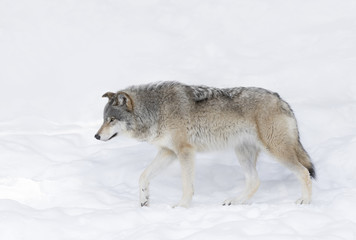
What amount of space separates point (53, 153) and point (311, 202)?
393 cm

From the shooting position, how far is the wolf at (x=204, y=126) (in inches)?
235

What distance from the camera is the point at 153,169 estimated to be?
636 cm

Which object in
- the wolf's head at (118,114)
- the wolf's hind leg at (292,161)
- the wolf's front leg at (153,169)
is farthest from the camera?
the wolf's head at (118,114)

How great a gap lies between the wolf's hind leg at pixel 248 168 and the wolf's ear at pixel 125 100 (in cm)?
144

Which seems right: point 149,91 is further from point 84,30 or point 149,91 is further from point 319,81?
point 84,30

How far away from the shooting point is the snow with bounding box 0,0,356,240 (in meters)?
5.01

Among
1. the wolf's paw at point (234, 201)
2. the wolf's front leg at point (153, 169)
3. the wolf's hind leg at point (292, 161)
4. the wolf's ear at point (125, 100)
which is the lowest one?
the wolf's paw at point (234, 201)

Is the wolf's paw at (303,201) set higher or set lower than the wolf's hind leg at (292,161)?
lower

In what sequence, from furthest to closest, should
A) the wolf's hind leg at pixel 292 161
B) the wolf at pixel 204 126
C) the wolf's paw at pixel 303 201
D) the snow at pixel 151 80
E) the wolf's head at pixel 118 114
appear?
the wolf's head at pixel 118 114
the wolf at pixel 204 126
the wolf's hind leg at pixel 292 161
the wolf's paw at pixel 303 201
the snow at pixel 151 80

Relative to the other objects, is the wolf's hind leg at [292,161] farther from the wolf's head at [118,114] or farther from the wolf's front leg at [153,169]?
the wolf's head at [118,114]

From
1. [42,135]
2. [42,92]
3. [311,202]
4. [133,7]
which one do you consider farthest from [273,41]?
[311,202]

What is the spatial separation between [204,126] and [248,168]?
2.56 ft

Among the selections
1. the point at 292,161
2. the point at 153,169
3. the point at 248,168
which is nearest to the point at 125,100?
the point at 153,169

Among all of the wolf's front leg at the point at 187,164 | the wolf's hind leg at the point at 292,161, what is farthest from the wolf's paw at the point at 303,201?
the wolf's front leg at the point at 187,164
